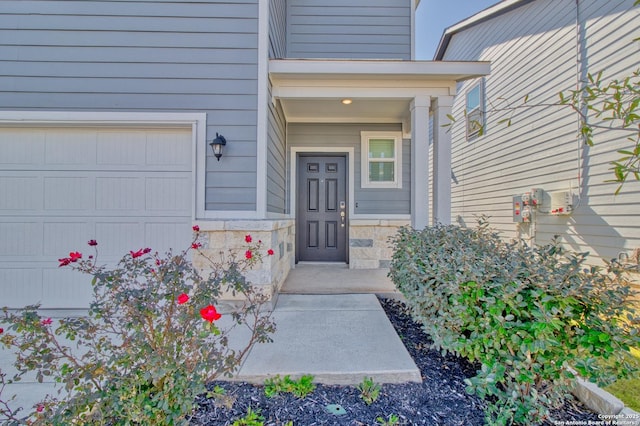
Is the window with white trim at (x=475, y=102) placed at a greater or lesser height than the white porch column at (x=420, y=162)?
greater

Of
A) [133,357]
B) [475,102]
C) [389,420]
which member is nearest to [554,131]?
[475,102]

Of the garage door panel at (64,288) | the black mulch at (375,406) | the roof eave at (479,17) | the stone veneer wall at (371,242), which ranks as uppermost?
the roof eave at (479,17)

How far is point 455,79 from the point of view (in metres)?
3.64

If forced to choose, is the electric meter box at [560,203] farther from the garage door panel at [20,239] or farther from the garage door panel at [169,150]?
the garage door panel at [20,239]

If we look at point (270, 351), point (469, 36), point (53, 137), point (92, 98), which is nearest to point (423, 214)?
point (270, 351)

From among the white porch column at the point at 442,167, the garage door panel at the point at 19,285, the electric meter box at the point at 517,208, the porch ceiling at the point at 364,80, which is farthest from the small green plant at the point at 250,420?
the electric meter box at the point at 517,208

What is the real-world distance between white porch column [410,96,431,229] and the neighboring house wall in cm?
78

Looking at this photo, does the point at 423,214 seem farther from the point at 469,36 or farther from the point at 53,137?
the point at 469,36

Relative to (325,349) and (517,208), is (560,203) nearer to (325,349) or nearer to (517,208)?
(517,208)

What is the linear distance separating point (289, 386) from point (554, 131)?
5.47 metres

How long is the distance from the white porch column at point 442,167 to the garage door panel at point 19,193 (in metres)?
4.51

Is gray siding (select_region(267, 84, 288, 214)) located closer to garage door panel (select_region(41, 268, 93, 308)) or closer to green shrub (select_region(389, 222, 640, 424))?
garage door panel (select_region(41, 268, 93, 308))

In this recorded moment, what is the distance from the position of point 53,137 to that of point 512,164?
7.12 meters

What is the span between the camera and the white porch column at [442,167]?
364 centimetres
